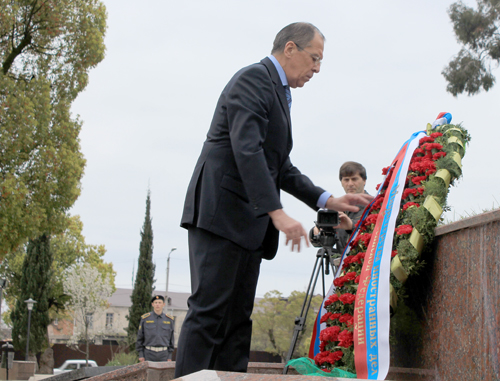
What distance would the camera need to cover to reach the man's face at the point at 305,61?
7.75 ft

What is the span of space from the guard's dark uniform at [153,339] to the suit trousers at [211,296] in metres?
7.30

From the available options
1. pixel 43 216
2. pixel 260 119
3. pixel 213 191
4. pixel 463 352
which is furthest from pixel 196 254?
pixel 43 216

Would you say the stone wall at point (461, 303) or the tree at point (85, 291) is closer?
the stone wall at point (461, 303)

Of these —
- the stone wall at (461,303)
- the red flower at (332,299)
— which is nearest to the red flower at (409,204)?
the stone wall at (461,303)

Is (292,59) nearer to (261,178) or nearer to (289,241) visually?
(261,178)

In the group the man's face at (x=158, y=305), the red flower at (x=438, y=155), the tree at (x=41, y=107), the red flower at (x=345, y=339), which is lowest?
the man's face at (x=158, y=305)

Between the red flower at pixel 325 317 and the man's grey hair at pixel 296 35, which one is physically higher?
the man's grey hair at pixel 296 35

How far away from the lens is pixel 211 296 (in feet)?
6.65

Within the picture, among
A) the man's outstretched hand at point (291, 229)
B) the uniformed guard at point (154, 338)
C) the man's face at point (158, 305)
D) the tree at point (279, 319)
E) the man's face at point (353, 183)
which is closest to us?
the man's outstretched hand at point (291, 229)

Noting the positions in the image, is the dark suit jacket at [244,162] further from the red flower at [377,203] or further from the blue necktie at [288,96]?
the red flower at [377,203]

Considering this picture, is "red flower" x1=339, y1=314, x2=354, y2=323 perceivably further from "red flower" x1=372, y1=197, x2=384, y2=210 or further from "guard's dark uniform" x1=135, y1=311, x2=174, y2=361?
"guard's dark uniform" x1=135, y1=311, x2=174, y2=361

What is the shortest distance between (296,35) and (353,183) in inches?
88.4

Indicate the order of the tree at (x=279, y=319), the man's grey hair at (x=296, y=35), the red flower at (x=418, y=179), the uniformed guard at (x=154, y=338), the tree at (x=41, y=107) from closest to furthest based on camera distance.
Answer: the man's grey hair at (x=296, y=35) < the red flower at (x=418, y=179) < the uniformed guard at (x=154, y=338) < the tree at (x=41, y=107) < the tree at (x=279, y=319)

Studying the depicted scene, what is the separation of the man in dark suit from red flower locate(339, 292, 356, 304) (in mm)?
905
